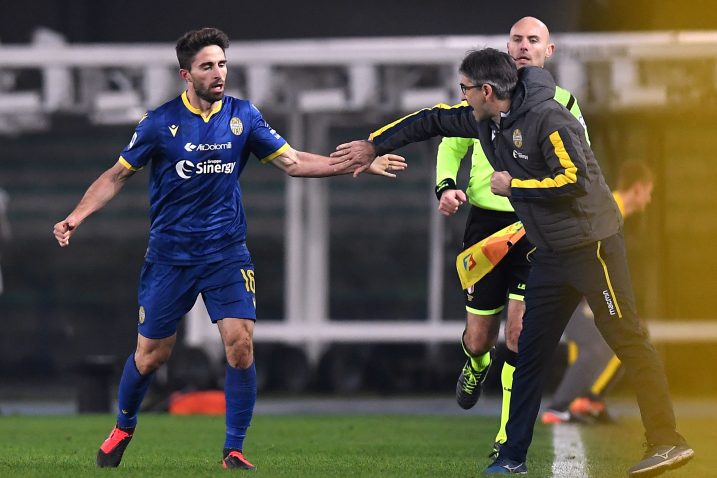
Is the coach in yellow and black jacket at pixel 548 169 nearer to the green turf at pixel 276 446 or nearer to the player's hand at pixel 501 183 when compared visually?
the player's hand at pixel 501 183

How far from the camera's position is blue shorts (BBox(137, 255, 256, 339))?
7.04 metres

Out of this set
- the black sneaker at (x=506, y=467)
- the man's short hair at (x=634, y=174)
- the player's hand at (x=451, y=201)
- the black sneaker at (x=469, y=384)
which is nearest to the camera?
the black sneaker at (x=506, y=467)

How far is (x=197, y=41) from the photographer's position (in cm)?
700

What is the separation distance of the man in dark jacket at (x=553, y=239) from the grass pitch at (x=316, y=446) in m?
0.75

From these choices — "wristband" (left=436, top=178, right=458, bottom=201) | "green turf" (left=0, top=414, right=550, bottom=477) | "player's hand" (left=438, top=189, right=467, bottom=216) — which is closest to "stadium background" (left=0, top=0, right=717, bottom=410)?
"green turf" (left=0, top=414, right=550, bottom=477)

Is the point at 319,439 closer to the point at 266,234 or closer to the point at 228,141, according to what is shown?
the point at 228,141

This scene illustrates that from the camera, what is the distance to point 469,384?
28.1 feet

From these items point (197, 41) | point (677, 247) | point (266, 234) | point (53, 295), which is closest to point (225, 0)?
point (266, 234)

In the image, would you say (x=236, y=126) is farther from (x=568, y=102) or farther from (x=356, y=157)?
(x=568, y=102)

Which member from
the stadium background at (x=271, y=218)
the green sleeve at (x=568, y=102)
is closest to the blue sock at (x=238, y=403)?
the green sleeve at (x=568, y=102)

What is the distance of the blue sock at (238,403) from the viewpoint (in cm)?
707

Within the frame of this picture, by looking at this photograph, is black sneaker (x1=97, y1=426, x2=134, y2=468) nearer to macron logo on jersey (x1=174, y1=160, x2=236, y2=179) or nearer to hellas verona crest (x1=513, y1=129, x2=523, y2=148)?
macron logo on jersey (x1=174, y1=160, x2=236, y2=179)

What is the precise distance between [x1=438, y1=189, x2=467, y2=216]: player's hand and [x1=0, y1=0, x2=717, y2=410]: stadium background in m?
8.31

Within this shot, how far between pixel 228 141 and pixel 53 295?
12.6 meters
